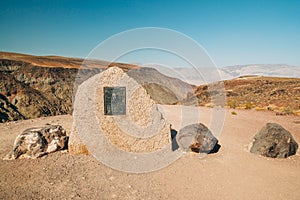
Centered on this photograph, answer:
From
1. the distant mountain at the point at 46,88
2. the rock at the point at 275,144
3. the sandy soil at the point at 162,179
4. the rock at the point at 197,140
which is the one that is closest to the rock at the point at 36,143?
the sandy soil at the point at 162,179

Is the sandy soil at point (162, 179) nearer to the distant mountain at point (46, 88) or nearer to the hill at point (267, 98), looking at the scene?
the distant mountain at point (46, 88)

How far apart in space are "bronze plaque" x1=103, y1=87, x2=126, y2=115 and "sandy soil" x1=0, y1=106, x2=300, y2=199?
1.29 m

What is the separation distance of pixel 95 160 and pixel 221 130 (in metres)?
5.59

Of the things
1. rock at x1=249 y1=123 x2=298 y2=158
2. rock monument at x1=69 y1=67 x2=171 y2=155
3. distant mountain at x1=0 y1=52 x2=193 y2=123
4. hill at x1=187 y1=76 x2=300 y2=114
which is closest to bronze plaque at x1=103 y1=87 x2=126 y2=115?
rock monument at x1=69 y1=67 x2=171 y2=155

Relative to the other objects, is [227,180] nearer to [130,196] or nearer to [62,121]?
[130,196]

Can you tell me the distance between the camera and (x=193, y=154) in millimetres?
5922

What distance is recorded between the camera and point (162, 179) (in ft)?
14.8

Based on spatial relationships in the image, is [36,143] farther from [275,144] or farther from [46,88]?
[46,88]

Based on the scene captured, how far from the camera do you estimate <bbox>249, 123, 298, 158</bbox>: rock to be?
18.9 feet

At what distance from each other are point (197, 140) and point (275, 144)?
81.6 inches

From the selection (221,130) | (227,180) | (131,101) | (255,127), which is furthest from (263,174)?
(255,127)

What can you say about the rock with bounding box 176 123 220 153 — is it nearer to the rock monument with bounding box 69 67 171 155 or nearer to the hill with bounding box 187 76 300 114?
the rock monument with bounding box 69 67 171 155

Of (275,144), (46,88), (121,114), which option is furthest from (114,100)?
(46,88)

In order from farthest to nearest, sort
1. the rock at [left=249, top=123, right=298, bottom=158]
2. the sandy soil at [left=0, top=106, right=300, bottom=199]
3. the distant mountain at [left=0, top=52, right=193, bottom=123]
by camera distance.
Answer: the distant mountain at [left=0, top=52, right=193, bottom=123], the rock at [left=249, top=123, right=298, bottom=158], the sandy soil at [left=0, top=106, right=300, bottom=199]
